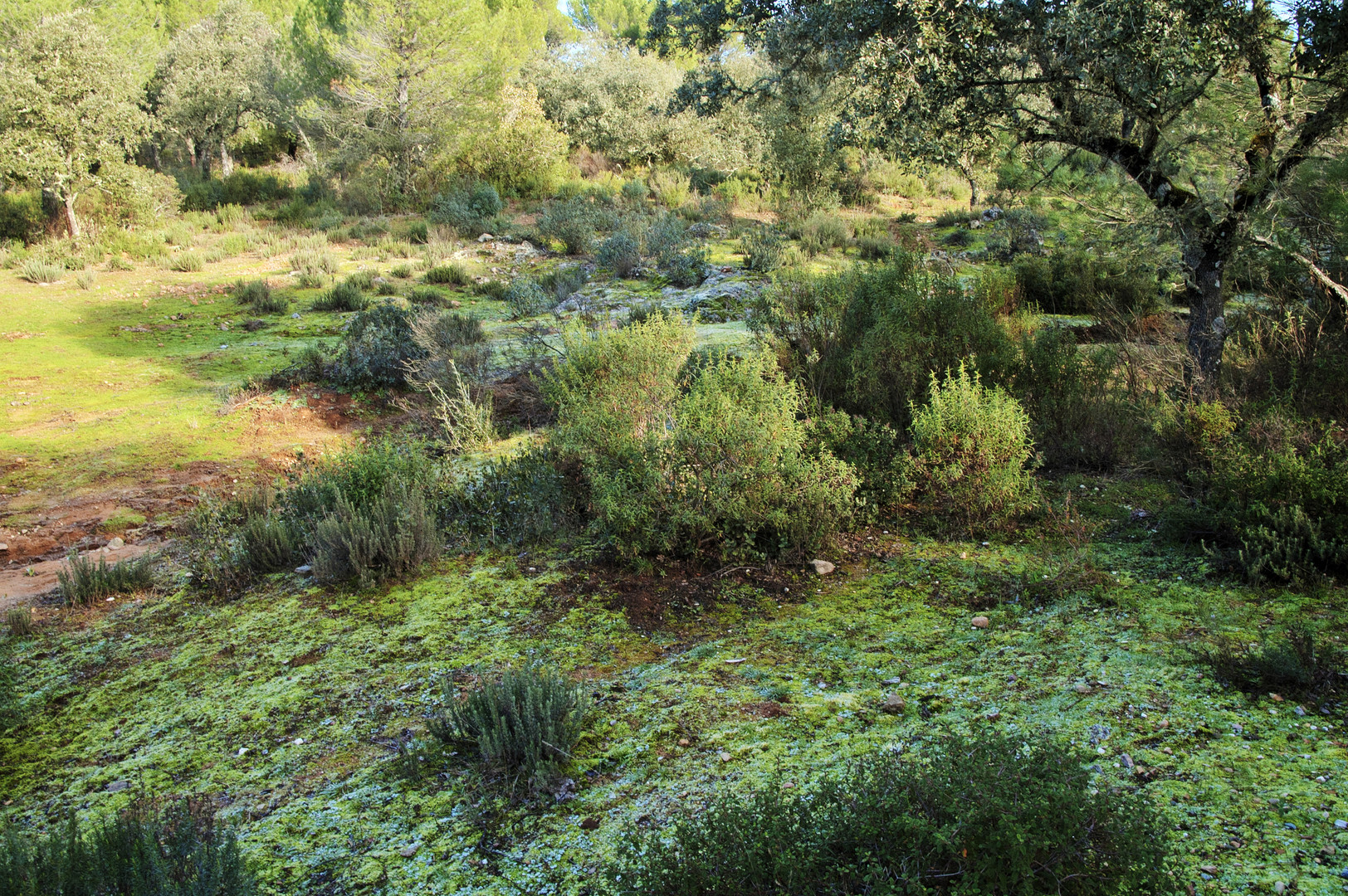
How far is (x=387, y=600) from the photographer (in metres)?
4.66

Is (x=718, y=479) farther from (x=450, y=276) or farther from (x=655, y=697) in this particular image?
(x=450, y=276)

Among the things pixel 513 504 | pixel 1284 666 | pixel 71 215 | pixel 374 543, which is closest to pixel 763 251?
pixel 513 504

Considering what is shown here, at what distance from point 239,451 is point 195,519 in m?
2.77

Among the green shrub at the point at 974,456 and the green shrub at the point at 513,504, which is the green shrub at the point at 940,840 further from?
the green shrub at the point at 513,504

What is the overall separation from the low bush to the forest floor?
0.25 ft

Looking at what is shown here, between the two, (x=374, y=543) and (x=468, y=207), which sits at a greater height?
(x=468, y=207)

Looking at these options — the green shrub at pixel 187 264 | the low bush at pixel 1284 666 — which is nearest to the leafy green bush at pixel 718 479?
the low bush at pixel 1284 666

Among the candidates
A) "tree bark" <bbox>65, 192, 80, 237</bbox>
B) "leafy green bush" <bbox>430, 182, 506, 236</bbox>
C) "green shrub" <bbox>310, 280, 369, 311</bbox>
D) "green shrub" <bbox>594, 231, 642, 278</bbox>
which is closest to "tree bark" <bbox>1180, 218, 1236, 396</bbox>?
"green shrub" <bbox>594, 231, 642, 278</bbox>

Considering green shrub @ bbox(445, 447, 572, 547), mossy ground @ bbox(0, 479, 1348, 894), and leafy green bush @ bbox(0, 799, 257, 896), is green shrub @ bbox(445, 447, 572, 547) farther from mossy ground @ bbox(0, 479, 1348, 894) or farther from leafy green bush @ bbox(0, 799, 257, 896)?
leafy green bush @ bbox(0, 799, 257, 896)

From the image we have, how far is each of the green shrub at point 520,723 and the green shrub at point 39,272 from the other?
16584 mm

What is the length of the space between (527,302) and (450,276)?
4.22 m

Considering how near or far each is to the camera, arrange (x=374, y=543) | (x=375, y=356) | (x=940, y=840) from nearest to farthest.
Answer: (x=940, y=840) < (x=374, y=543) < (x=375, y=356)

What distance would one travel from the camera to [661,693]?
11.2 ft

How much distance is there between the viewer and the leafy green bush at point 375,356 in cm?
945
